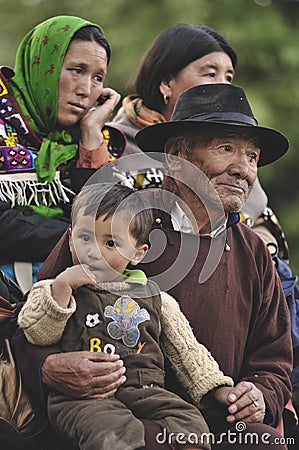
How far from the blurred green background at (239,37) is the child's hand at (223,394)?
5.78 meters

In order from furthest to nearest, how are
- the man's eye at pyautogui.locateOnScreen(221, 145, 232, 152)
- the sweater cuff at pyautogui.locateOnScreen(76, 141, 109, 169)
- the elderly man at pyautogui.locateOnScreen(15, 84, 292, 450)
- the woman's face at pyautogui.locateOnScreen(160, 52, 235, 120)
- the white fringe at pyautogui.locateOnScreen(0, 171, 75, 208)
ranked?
1. the woman's face at pyautogui.locateOnScreen(160, 52, 235, 120)
2. the sweater cuff at pyautogui.locateOnScreen(76, 141, 109, 169)
3. the white fringe at pyautogui.locateOnScreen(0, 171, 75, 208)
4. the man's eye at pyautogui.locateOnScreen(221, 145, 232, 152)
5. the elderly man at pyautogui.locateOnScreen(15, 84, 292, 450)

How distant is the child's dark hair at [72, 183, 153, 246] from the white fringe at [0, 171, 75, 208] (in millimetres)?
613

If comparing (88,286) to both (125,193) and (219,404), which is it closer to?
(125,193)

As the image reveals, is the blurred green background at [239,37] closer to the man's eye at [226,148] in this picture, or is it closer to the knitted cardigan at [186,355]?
the man's eye at [226,148]

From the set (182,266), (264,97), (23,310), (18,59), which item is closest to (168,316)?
(182,266)

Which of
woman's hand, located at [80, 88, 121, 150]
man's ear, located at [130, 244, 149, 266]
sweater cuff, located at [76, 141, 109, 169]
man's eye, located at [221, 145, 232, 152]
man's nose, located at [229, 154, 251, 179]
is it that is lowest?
man's ear, located at [130, 244, 149, 266]

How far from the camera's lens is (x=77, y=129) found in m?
3.68

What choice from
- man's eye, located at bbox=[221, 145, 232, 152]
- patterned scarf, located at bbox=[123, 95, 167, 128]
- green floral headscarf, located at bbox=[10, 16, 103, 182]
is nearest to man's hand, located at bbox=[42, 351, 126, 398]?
man's eye, located at bbox=[221, 145, 232, 152]

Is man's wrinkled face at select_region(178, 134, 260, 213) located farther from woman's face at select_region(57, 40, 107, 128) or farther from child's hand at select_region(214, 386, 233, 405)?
woman's face at select_region(57, 40, 107, 128)

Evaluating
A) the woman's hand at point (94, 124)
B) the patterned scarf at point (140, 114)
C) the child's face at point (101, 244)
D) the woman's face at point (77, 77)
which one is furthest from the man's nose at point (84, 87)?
the child's face at point (101, 244)

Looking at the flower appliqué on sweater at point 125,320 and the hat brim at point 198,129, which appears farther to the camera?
the hat brim at point 198,129

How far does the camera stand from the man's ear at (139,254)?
2853 millimetres

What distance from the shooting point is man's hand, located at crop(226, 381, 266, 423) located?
9.52 ft

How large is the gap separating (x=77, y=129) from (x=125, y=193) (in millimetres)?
886
